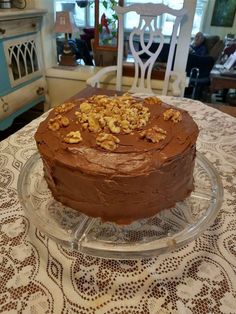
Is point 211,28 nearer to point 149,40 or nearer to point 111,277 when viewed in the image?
point 149,40

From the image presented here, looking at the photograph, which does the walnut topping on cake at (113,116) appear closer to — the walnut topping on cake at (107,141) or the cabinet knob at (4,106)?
the walnut topping on cake at (107,141)

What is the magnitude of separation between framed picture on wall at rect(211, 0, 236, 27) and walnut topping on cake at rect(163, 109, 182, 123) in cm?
693

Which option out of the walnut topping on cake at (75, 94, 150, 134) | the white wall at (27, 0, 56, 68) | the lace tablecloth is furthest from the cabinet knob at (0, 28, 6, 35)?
the lace tablecloth

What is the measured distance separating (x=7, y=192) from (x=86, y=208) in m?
0.29

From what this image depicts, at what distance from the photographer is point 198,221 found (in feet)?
2.09

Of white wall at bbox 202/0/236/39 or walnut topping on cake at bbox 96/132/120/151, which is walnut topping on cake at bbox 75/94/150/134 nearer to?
walnut topping on cake at bbox 96/132/120/151

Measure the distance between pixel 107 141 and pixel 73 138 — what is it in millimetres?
85

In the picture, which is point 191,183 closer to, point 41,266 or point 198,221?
point 198,221

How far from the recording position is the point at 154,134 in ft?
2.11

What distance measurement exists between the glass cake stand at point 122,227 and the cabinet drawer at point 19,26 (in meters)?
1.24

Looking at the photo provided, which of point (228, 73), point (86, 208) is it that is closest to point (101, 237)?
point (86, 208)

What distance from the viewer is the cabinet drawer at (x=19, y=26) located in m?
1.66

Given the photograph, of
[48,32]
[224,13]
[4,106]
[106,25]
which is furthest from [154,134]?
[224,13]

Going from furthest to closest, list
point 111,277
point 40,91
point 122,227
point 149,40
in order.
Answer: point 40,91
point 149,40
point 122,227
point 111,277
